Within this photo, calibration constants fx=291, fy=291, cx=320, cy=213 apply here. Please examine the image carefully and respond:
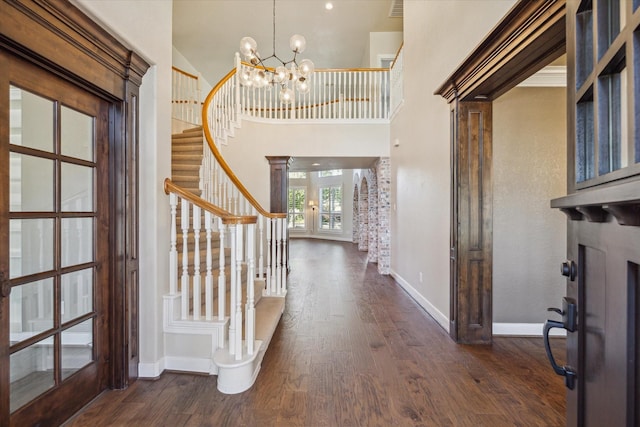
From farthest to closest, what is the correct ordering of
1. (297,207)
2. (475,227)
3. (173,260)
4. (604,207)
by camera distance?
(297,207)
(475,227)
(173,260)
(604,207)

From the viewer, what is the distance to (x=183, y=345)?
2.22m

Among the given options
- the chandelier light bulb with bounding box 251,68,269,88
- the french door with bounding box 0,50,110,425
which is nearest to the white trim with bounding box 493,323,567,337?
the french door with bounding box 0,50,110,425

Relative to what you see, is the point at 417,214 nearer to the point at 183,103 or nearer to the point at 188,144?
the point at 188,144

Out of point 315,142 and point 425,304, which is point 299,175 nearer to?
point 315,142

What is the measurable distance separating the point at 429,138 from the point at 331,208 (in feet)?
32.5

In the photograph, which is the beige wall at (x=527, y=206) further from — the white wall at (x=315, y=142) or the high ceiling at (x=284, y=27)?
the high ceiling at (x=284, y=27)

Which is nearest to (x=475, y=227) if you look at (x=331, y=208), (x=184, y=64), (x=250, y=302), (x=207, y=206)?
(x=250, y=302)

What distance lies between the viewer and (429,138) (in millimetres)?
3568

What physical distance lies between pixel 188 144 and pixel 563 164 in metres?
4.92

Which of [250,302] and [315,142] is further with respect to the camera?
[315,142]

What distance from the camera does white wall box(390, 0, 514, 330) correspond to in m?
2.75

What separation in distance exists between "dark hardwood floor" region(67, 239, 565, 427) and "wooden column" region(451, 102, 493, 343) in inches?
10.0

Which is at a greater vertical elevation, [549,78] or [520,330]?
[549,78]

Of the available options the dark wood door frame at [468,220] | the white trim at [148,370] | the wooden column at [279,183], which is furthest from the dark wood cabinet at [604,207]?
the wooden column at [279,183]
